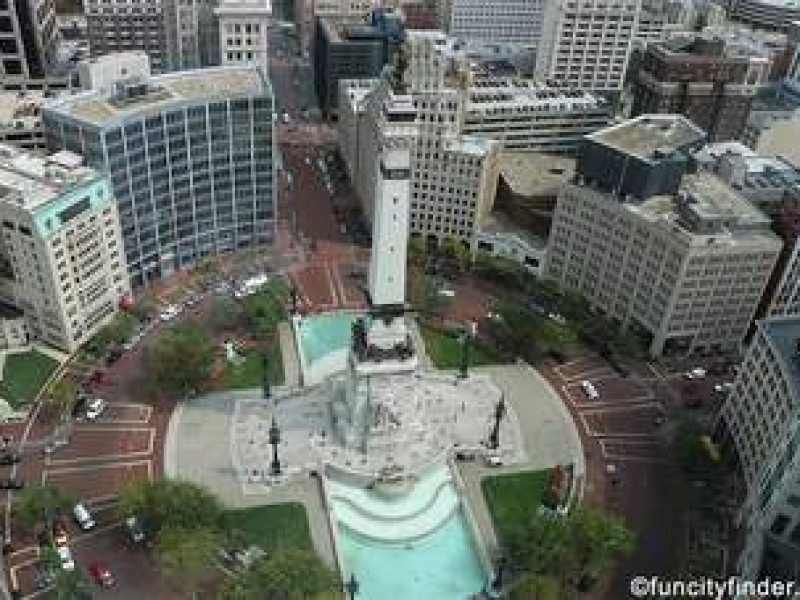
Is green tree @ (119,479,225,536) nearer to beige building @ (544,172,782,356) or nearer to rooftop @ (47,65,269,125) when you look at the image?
rooftop @ (47,65,269,125)

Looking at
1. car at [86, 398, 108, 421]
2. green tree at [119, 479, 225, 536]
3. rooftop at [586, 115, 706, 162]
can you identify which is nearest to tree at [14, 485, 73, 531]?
green tree at [119, 479, 225, 536]

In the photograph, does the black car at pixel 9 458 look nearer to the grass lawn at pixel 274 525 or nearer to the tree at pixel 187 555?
the tree at pixel 187 555

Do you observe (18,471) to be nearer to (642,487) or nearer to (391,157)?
(391,157)

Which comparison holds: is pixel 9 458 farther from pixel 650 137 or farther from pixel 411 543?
pixel 650 137

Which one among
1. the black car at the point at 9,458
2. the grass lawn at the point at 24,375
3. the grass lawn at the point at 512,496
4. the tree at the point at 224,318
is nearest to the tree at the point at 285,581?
the grass lawn at the point at 512,496

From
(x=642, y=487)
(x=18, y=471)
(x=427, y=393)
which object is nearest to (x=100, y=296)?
(x=18, y=471)

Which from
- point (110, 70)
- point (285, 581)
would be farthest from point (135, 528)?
point (110, 70)
